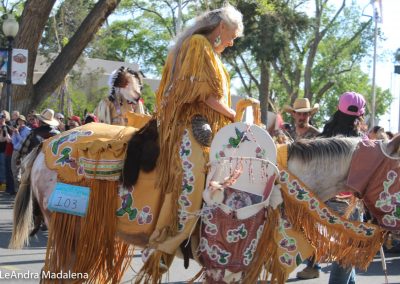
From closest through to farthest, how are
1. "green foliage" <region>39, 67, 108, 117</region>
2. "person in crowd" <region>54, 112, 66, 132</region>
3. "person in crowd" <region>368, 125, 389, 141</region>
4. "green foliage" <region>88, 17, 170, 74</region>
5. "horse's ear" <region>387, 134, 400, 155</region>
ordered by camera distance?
"horse's ear" <region>387, 134, 400, 155</region> < "person in crowd" <region>368, 125, 389, 141</region> < "person in crowd" <region>54, 112, 66, 132</region> < "green foliage" <region>39, 67, 108, 117</region> < "green foliage" <region>88, 17, 170, 74</region>

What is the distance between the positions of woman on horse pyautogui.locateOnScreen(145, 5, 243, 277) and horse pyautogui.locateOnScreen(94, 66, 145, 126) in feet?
5.18

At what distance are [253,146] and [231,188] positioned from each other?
302mm

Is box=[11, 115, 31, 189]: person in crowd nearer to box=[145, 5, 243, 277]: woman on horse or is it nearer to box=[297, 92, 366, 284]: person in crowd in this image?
box=[297, 92, 366, 284]: person in crowd

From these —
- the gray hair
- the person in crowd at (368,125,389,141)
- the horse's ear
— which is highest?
the gray hair

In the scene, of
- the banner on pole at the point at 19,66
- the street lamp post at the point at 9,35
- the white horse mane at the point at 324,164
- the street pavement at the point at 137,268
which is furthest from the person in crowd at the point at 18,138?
the white horse mane at the point at 324,164

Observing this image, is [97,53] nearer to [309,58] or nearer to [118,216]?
[309,58]

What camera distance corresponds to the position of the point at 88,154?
4723 millimetres

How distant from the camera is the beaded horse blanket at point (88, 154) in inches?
185

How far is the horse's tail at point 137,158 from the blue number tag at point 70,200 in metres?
0.29

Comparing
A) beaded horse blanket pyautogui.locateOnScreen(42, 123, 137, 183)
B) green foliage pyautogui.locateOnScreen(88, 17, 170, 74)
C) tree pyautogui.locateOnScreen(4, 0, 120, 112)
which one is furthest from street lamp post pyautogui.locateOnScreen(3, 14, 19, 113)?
green foliage pyautogui.locateOnScreen(88, 17, 170, 74)

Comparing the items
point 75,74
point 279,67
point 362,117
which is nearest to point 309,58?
point 279,67

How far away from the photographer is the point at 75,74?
137 ft

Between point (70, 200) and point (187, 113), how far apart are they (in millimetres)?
981

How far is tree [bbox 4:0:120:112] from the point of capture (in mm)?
16250
